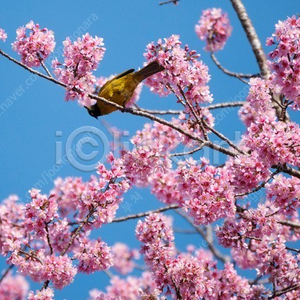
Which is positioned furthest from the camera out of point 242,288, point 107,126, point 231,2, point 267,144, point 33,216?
point 107,126

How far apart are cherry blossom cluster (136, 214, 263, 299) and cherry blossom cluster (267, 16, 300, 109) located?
2249mm

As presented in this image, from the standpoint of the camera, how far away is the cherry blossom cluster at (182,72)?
17.3ft

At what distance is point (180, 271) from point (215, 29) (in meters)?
5.89

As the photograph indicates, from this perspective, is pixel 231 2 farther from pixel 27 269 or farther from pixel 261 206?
pixel 27 269

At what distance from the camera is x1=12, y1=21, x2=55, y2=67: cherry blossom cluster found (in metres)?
5.43

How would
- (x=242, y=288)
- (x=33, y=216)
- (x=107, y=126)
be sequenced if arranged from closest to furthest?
(x=33, y=216) → (x=242, y=288) → (x=107, y=126)

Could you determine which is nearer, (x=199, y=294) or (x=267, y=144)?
(x=267, y=144)

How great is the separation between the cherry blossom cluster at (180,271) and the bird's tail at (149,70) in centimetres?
184

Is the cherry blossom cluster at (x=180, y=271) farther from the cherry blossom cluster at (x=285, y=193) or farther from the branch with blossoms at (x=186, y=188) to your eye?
the cherry blossom cluster at (x=285, y=193)

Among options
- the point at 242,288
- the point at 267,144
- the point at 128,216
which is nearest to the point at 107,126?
the point at 128,216

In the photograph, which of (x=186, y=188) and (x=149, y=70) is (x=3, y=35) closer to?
(x=149, y=70)

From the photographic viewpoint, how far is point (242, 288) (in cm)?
601

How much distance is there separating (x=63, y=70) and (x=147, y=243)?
2.42 meters

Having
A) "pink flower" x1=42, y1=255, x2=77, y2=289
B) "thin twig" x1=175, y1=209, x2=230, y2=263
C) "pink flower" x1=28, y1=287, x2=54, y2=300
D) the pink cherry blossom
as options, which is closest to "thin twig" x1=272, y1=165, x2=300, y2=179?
"pink flower" x1=42, y1=255, x2=77, y2=289
